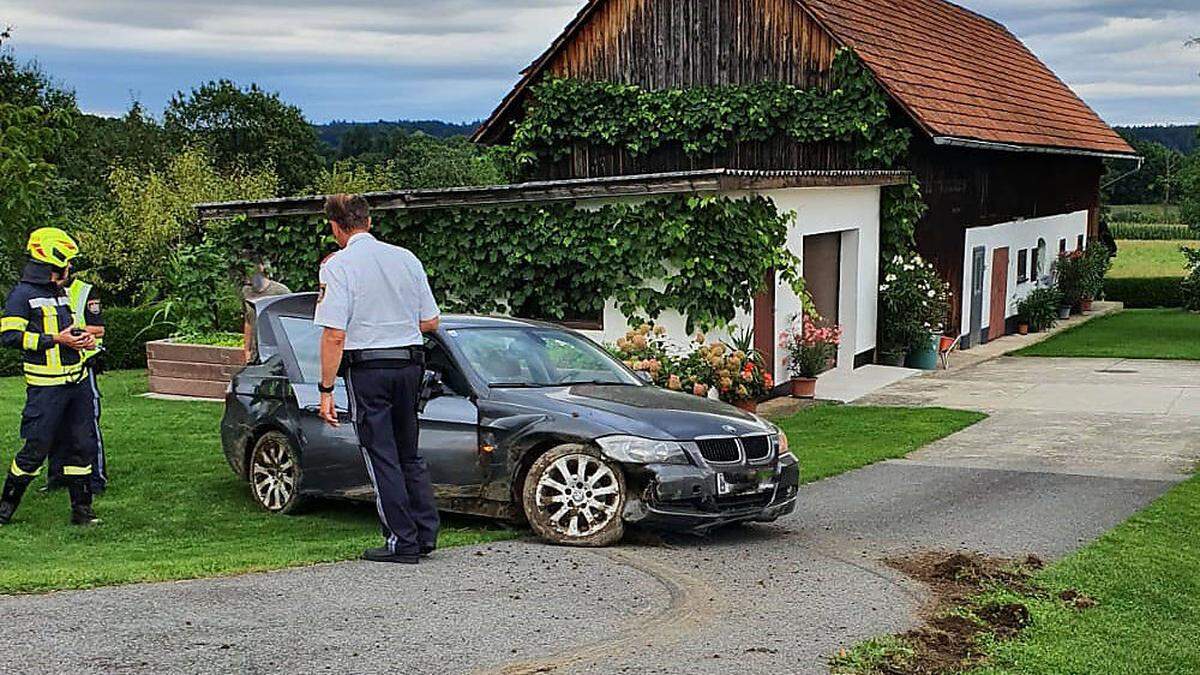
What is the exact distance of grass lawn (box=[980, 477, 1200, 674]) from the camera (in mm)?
6223

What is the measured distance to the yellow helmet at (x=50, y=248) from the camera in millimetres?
9672

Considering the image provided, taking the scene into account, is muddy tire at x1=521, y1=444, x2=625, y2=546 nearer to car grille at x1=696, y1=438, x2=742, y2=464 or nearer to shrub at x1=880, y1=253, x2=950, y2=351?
car grille at x1=696, y1=438, x2=742, y2=464

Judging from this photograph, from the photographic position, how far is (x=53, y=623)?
6293mm

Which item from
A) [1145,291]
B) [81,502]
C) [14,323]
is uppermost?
[14,323]

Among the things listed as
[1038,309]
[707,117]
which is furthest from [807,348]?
[1038,309]

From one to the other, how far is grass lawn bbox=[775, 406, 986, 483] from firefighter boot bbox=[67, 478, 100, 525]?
5.78m

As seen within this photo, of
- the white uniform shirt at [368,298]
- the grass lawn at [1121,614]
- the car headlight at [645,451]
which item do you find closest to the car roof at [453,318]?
the car headlight at [645,451]

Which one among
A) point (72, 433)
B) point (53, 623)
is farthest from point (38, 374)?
point (53, 623)

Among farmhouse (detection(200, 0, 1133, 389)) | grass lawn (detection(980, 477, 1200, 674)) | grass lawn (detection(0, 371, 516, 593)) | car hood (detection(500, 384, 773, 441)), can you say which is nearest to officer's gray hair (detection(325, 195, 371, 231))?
car hood (detection(500, 384, 773, 441))

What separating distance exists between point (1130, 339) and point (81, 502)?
83.6 ft

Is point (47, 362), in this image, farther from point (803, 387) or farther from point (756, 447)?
point (803, 387)

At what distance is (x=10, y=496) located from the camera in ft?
32.3

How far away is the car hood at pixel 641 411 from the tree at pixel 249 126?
2348 inches

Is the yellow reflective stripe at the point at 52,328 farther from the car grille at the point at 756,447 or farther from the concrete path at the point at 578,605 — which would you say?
the car grille at the point at 756,447
